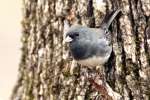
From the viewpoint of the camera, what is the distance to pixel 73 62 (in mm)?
3691

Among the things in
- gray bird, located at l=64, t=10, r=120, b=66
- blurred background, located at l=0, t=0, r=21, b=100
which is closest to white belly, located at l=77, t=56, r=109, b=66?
gray bird, located at l=64, t=10, r=120, b=66

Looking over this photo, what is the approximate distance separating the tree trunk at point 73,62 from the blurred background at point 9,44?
2466mm

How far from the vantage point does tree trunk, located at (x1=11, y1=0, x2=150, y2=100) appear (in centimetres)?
344

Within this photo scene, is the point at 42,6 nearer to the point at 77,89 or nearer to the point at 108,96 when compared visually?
the point at 77,89

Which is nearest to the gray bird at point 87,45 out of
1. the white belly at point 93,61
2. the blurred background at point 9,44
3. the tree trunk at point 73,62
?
the white belly at point 93,61

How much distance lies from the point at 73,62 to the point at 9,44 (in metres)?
3.74

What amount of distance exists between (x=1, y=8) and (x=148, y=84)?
4762mm

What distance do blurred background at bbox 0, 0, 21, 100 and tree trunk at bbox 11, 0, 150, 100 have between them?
8.09 feet

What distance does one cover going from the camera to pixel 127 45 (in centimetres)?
345

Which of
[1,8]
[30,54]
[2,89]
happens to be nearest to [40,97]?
[30,54]

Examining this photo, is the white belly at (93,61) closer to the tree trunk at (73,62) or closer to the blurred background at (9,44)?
the tree trunk at (73,62)

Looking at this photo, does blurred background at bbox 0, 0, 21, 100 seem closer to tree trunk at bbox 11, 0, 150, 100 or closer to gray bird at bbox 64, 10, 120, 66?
tree trunk at bbox 11, 0, 150, 100

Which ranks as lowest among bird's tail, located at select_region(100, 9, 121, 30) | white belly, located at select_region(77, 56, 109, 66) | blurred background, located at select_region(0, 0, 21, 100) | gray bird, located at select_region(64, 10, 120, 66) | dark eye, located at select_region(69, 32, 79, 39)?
blurred background, located at select_region(0, 0, 21, 100)

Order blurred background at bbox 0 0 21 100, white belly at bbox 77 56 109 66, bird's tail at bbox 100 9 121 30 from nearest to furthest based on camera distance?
white belly at bbox 77 56 109 66 < bird's tail at bbox 100 9 121 30 < blurred background at bbox 0 0 21 100
